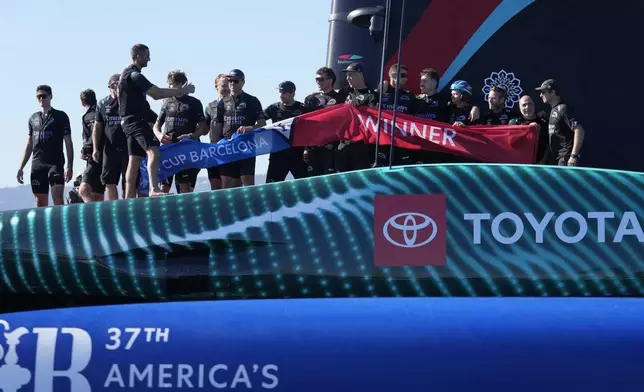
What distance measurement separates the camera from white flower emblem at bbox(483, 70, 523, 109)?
6727mm

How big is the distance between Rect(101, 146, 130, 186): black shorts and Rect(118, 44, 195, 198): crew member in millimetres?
402

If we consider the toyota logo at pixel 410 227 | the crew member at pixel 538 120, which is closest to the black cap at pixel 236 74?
the crew member at pixel 538 120

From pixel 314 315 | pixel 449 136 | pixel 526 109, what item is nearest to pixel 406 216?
pixel 314 315

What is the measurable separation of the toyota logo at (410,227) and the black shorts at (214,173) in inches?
136

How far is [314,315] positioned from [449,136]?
2892 mm

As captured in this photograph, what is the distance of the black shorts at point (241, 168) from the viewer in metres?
6.75

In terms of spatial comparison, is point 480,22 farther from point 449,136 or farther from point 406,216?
point 406,216

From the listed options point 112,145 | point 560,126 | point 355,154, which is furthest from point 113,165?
point 560,126

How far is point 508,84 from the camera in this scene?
266 inches

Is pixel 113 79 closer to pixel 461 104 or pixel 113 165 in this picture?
pixel 113 165

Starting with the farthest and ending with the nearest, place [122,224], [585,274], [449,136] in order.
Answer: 1. [449,136]
2. [122,224]
3. [585,274]

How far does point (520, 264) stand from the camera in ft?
12.1

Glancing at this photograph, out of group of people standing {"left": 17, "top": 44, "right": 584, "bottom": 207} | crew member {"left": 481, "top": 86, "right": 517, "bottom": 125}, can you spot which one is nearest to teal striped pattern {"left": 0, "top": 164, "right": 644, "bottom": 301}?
group of people standing {"left": 17, "top": 44, "right": 584, "bottom": 207}

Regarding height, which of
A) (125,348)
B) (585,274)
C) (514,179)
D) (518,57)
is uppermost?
(518,57)
